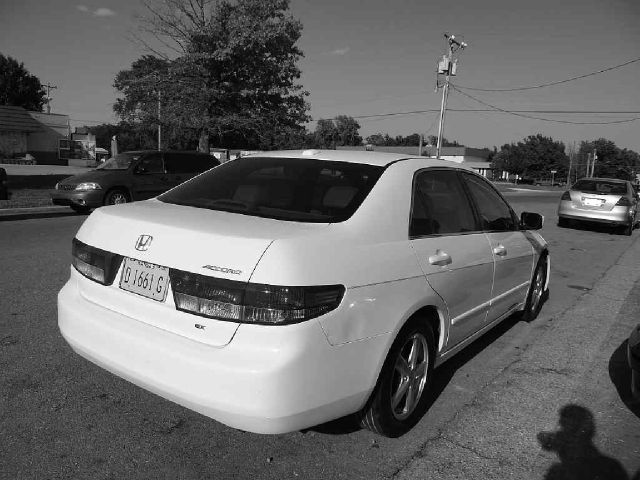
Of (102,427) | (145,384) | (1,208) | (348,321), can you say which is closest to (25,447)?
(102,427)

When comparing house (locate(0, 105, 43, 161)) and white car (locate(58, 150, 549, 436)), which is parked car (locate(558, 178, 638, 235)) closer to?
white car (locate(58, 150, 549, 436))

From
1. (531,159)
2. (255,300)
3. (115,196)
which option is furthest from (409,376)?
(531,159)

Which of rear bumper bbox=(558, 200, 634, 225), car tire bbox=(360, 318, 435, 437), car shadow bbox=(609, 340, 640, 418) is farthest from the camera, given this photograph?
rear bumper bbox=(558, 200, 634, 225)

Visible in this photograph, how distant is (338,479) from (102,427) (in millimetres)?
1318

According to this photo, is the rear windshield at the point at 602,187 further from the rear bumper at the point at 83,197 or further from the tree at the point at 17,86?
the tree at the point at 17,86

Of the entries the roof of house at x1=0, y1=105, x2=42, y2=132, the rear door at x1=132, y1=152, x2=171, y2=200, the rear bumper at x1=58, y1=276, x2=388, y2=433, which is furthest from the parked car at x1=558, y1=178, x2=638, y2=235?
the roof of house at x1=0, y1=105, x2=42, y2=132

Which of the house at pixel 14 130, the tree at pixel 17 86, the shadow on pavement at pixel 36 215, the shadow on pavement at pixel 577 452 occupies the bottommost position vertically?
the shadow on pavement at pixel 36 215

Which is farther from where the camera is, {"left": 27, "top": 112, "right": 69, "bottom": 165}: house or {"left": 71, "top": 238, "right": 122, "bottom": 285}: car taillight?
{"left": 27, "top": 112, "right": 69, "bottom": 165}: house

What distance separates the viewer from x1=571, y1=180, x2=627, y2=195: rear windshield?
13766mm

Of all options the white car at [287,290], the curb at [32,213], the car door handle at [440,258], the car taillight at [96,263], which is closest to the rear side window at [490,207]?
the white car at [287,290]

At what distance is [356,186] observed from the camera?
2.99 m

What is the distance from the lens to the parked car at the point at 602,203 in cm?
1354

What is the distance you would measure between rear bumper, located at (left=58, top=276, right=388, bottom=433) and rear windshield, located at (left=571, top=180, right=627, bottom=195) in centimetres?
1340

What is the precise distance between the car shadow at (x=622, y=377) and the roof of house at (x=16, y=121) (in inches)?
1922
